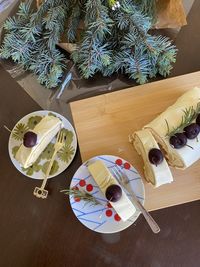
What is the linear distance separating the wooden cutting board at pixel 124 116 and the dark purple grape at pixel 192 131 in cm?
9

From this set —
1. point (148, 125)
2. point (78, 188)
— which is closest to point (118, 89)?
point (148, 125)

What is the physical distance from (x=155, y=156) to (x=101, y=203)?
0.48 feet

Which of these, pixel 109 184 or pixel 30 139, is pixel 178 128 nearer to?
pixel 109 184

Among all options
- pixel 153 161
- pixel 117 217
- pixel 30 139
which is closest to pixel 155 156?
pixel 153 161

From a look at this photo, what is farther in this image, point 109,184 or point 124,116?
point 124,116

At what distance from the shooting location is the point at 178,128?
68 cm

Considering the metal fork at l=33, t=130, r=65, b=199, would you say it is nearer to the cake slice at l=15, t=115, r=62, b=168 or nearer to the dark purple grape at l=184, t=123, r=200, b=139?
the cake slice at l=15, t=115, r=62, b=168

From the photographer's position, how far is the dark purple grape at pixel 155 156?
0.65 m

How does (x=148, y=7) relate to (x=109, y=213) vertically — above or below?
above

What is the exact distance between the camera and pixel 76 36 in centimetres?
78

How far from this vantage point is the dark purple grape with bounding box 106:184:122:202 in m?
0.64

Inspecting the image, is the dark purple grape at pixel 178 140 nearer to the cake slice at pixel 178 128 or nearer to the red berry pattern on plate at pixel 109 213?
the cake slice at pixel 178 128

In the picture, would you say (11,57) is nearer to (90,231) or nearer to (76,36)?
(76,36)

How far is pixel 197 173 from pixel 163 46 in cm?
28
